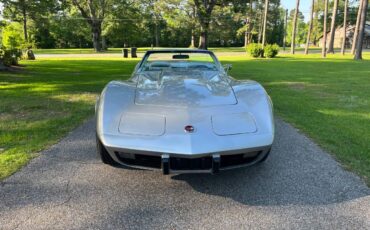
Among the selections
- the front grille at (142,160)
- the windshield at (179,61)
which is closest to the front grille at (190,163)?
the front grille at (142,160)

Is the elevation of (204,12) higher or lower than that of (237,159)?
higher

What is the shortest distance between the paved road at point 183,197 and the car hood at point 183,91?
0.73 m

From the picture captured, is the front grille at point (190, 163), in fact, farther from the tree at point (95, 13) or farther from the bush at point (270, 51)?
the tree at point (95, 13)

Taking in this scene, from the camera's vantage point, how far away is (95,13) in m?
42.9

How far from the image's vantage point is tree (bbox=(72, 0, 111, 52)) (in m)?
40.7

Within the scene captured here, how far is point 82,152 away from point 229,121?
6.28 feet

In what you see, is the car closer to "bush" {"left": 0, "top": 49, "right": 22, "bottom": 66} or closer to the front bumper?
the front bumper

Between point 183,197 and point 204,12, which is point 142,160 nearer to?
point 183,197

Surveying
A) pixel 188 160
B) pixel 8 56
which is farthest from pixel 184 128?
pixel 8 56

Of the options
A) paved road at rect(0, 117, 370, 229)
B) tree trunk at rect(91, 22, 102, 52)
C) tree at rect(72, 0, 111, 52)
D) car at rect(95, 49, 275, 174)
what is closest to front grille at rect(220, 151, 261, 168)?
car at rect(95, 49, 275, 174)

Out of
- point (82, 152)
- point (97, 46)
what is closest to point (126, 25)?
point (97, 46)

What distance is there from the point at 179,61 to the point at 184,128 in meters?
2.63

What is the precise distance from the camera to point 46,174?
3.34 meters

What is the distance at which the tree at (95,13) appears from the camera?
40.7 m
